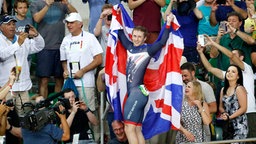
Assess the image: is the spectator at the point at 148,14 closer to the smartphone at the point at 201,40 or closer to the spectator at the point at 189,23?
the spectator at the point at 189,23

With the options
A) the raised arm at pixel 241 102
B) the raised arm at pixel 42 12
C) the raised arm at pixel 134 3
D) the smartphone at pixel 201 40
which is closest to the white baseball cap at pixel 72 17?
the raised arm at pixel 42 12

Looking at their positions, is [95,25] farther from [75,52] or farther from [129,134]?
[129,134]

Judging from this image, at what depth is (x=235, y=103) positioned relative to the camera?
47.2ft

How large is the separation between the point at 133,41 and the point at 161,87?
2.74 ft

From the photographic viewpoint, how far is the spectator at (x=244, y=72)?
14906 mm

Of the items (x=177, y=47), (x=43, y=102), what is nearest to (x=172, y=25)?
(x=177, y=47)

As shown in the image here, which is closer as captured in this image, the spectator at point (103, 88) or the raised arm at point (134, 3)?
the spectator at point (103, 88)

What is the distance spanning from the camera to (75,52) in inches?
623

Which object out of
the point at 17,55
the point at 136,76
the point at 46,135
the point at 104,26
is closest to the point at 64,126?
the point at 46,135

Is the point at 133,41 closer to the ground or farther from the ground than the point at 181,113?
farther from the ground

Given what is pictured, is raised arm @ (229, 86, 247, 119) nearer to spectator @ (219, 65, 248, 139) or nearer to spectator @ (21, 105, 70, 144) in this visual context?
spectator @ (219, 65, 248, 139)

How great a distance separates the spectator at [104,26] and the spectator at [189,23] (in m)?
1.01

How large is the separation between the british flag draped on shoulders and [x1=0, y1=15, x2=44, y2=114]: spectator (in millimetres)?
1792

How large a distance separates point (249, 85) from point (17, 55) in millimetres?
3805
